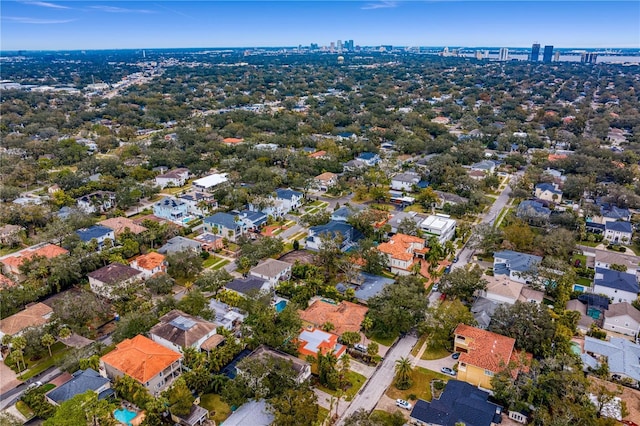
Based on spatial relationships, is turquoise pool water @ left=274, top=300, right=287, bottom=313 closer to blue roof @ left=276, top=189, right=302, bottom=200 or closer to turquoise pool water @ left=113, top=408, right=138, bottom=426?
turquoise pool water @ left=113, top=408, right=138, bottom=426

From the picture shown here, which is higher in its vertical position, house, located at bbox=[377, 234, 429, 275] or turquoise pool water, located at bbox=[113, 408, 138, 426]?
house, located at bbox=[377, 234, 429, 275]

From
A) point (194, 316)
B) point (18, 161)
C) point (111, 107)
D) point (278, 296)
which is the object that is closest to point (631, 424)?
point (278, 296)

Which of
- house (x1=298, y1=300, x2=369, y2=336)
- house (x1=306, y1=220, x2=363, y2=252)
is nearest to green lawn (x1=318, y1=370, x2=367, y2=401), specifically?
house (x1=298, y1=300, x2=369, y2=336)

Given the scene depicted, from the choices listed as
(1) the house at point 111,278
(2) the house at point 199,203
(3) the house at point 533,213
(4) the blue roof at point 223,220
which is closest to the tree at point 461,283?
(3) the house at point 533,213

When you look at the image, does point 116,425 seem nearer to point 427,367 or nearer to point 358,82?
point 427,367

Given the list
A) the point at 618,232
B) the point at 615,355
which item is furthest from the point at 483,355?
the point at 618,232

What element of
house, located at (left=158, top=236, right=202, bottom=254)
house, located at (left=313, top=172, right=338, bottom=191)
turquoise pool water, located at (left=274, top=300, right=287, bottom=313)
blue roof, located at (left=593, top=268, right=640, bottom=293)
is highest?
house, located at (left=313, top=172, right=338, bottom=191)
